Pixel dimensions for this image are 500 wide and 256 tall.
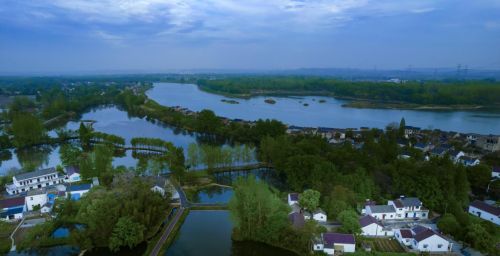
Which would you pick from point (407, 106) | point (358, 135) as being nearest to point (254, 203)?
point (358, 135)

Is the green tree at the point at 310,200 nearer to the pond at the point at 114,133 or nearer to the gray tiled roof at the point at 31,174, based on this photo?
the pond at the point at 114,133

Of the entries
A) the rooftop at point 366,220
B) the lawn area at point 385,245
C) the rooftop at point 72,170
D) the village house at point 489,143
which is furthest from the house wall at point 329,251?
the village house at point 489,143

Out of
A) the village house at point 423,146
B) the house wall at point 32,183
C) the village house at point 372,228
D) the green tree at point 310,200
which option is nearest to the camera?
the village house at point 372,228

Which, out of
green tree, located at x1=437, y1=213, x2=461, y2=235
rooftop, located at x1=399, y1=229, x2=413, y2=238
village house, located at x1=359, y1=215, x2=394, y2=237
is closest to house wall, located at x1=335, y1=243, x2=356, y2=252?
village house, located at x1=359, y1=215, x2=394, y2=237

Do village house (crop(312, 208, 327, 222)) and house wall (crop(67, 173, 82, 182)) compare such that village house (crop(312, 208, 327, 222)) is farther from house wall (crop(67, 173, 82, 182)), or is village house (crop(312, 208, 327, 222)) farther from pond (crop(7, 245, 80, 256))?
house wall (crop(67, 173, 82, 182))

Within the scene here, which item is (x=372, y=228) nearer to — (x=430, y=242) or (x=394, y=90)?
(x=430, y=242)

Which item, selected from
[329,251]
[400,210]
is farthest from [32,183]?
[400,210]

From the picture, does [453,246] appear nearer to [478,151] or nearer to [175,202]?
[175,202]
